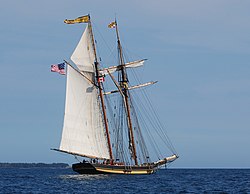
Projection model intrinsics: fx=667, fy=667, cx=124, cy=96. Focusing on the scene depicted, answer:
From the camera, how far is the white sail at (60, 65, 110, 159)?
114 metres

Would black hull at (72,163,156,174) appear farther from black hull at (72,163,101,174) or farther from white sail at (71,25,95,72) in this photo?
white sail at (71,25,95,72)

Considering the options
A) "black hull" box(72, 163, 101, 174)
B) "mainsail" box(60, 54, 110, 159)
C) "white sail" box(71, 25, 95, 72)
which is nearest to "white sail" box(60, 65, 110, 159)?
"mainsail" box(60, 54, 110, 159)

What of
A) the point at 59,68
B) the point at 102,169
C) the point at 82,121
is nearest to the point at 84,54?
the point at 59,68

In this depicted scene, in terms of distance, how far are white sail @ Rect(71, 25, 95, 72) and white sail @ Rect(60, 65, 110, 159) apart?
2.74 m

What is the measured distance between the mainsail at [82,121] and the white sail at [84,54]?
2744 millimetres

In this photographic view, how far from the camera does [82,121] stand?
11875 centimetres

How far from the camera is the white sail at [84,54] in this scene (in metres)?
121

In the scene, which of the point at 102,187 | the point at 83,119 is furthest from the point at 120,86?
the point at 102,187

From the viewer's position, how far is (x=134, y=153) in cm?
13088

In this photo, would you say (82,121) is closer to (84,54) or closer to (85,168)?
(85,168)

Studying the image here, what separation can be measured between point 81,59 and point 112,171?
2143 centimetres

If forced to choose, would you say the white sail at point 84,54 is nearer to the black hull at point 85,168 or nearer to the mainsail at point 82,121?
the mainsail at point 82,121

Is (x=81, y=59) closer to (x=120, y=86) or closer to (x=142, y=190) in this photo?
(x=120, y=86)

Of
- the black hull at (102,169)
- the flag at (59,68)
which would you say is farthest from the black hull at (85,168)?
the flag at (59,68)
